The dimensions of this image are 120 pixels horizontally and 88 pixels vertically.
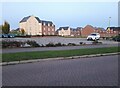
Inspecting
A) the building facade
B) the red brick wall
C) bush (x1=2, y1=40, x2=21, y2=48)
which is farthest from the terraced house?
bush (x1=2, y1=40, x2=21, y2=48)

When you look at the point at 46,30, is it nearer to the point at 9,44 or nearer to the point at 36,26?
the point at 36,26

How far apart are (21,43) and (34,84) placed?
1852 cm

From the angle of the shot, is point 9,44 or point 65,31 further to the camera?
point 65,31

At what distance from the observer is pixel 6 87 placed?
289 inches

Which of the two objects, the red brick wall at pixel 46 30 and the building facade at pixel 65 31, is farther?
the building facade at pixel 65 31

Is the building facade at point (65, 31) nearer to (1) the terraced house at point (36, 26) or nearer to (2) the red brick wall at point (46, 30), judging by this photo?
(2) the red brick wall at point (46, 30)

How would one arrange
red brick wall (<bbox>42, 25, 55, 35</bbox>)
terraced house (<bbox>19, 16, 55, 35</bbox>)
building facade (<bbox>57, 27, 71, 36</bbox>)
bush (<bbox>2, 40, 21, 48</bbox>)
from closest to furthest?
bush (<bbox>2, 40, 21, 48</bbox>) → terraced house (<bbox>19, 16, 55, 35</bbox>) → red brick wall (<bbox>42, 25, 55, 35</bbox>) → building facade (<bbox>57, 27, 71, 36</bbox>)

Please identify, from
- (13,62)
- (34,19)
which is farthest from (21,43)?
(34,19)

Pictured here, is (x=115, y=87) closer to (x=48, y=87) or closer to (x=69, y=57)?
(x=48, y=87)

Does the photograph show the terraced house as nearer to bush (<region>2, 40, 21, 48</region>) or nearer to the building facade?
the building facade

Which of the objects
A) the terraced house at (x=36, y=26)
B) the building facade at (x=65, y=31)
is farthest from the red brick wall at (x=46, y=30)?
the building facade at (x=65, y=31)

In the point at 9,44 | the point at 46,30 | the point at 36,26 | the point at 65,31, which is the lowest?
the point at 9,44

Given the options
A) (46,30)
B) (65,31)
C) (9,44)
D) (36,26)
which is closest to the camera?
(9,44)

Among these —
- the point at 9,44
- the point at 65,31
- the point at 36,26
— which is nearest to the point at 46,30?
the point at 36,26
